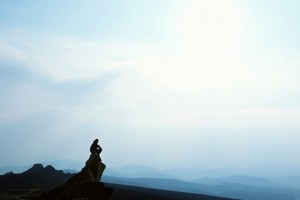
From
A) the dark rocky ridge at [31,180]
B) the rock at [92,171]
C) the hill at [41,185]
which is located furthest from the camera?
the dark rocky ridge at [31,180]

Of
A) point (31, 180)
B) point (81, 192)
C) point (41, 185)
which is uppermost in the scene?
point (31, 180)

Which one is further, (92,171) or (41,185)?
(41,185)

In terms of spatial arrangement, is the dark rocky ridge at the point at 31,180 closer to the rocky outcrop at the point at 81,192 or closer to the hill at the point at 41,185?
the hill at the point at 41,185

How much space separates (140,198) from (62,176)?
44.8 meters

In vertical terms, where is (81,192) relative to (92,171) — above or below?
below

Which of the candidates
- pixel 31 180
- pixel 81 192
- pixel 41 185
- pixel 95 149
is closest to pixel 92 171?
pixel 95 149

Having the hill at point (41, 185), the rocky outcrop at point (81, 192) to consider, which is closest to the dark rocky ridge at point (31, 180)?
the hill at point (41, 185)

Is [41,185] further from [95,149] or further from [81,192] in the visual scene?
[81,192]

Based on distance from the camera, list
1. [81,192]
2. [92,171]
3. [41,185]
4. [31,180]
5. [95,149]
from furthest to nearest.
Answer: [31,180] < [41,185] < [95,149] < [92,171] < [81,192]

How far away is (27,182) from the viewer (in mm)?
71438

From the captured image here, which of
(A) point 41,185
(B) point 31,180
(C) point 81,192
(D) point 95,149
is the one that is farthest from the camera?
(B) point 31,180

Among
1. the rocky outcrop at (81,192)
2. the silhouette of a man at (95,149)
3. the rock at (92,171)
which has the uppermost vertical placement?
the silhouette of a man at (95,149)

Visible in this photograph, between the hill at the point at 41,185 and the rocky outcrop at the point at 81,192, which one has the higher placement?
the hill at the point at 41,185

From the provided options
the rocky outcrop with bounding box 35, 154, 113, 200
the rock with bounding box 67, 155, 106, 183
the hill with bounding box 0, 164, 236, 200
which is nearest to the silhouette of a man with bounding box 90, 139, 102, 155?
the rock with bounding box 67, 155, 106, 183
